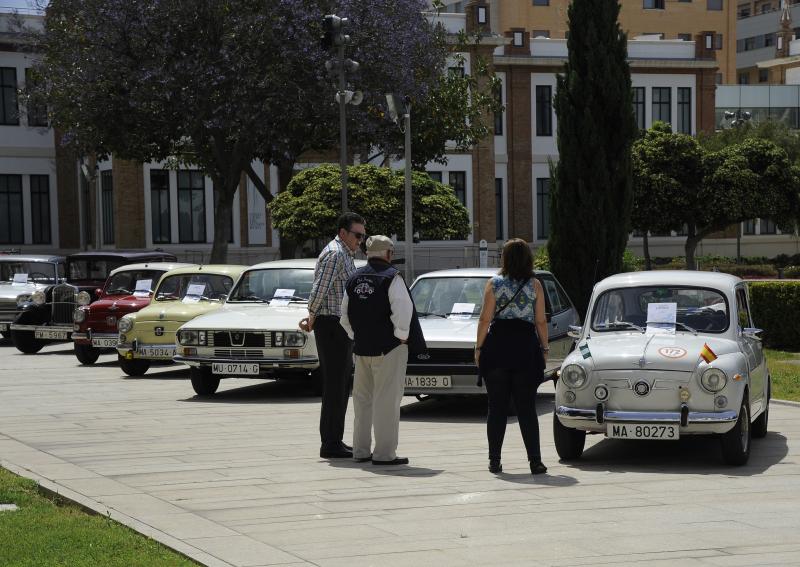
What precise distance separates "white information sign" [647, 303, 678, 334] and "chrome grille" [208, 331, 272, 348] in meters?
5.54

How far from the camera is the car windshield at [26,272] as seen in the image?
25.6m

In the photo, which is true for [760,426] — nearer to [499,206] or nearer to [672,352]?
[672,352]

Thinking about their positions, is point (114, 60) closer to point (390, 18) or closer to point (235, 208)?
point (390, 18)

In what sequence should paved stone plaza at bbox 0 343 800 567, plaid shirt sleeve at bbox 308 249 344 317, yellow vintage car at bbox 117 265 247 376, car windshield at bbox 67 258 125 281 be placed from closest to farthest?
paved stone plaza at bbox 0 343 800 567, plaid shirt sleeve at bbox 308 249 344 317, yellow vintage car at bbox 117 265 247 376, car windshield at bbox 67 258 125 281

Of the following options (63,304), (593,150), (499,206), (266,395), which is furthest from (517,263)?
(499,206)

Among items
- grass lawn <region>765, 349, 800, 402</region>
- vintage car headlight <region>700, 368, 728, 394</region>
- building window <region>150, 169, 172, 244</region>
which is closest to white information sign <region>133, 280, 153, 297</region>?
grass lawn <region>765, 349, 800, 402</region>

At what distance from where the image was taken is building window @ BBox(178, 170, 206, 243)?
157ft

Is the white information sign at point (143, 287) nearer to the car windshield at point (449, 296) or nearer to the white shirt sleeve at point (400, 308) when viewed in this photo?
the car windshield at point (449, 296)

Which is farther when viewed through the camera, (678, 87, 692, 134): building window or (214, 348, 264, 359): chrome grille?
(678, 87, 692, 134): building window

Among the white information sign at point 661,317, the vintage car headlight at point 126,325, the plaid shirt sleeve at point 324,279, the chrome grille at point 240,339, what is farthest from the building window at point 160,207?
the white information sign at point 661,317

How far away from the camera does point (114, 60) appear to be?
33.8 meters

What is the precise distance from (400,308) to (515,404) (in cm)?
118

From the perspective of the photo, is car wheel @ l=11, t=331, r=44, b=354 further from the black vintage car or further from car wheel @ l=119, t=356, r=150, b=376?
car wheel @ l=119, t=356, r=150, b=376

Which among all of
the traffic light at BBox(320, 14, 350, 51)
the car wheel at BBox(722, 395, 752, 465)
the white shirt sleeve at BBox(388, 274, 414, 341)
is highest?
the traffic light at BBox(320, 14, 350, 51)
